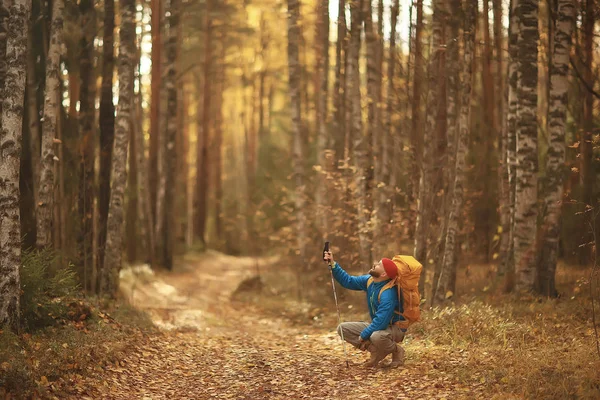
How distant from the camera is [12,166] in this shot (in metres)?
8.20

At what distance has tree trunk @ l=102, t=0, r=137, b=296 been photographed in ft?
42.6

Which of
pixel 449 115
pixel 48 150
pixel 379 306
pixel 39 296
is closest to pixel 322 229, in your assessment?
pixel 449 115

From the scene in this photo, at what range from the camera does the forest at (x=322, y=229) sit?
8062mm

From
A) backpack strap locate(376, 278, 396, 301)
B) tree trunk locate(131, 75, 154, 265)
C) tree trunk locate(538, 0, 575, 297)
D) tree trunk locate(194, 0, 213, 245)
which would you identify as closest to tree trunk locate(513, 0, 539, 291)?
tree trunk locate(538, 0, 575, 297)

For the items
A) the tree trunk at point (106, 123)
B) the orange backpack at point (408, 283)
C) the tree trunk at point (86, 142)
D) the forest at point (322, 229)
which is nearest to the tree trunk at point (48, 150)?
the forest at point (322, 229)

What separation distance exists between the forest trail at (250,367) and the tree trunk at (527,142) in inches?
125

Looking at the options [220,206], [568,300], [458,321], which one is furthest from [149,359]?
[220,206]

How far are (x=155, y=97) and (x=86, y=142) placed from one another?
779cm

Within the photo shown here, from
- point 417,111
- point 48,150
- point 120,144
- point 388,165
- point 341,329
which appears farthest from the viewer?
point 388,165

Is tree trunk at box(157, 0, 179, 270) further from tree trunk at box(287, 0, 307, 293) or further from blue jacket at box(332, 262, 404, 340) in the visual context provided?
blue jacket at box(332, 262, 404, 340)

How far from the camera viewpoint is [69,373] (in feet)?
25.1

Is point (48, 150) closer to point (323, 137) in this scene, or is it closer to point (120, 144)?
point (120, 144)

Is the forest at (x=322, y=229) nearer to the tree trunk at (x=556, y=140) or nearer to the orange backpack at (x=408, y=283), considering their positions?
the tree trunk at (x=556, y=140)

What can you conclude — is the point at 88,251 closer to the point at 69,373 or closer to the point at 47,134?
the point at 47,134
